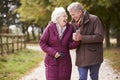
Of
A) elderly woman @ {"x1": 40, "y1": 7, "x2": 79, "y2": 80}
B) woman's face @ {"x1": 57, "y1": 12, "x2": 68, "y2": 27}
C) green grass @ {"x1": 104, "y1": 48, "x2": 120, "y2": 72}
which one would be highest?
woman's face @ {"x1": 57, "y1": 12, "x2": 68, "y2": 27}

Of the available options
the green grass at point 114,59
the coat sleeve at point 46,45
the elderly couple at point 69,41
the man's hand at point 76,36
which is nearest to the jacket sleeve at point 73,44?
the elderly couple at point 69,41

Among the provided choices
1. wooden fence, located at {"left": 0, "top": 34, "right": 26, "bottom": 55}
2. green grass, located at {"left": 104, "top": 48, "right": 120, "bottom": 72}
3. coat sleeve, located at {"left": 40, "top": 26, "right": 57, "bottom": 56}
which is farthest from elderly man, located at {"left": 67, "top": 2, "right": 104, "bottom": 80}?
wooden fence, located at {"left": 0, "top": 34, "right": 26, "bottom": 55}

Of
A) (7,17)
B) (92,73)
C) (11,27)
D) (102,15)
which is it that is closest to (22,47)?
(102,15)

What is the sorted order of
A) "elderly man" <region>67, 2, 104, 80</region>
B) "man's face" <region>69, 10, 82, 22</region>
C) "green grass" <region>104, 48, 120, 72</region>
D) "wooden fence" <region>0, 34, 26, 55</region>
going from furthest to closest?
"wooden fence" <region>0, 34, 26, 55</region> → "green grass" <region>104, 48, 120, 72</region> → "elderly man" <region>67, 2, 104, 80</region> → "man's face" <region>69, 10, 82, 22</region>

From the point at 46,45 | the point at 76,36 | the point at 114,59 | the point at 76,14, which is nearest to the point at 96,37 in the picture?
the point at 76,36

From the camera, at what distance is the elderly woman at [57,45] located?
261 inches

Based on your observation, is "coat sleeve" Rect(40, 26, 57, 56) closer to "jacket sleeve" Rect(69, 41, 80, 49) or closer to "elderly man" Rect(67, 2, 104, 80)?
"jacket sleeve" Rect(69, 41, 80, 49)

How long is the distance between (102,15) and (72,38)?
22970mm

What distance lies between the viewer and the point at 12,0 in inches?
2128

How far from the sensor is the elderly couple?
6641 millimetres

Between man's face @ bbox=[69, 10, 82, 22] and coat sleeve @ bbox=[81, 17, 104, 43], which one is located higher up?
man's face @ bbox=[69, 10, 82, 22]

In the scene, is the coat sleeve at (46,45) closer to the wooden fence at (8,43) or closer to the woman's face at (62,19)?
the woman's face at (62,19)

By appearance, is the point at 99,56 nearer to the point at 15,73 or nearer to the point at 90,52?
the point at 90,52

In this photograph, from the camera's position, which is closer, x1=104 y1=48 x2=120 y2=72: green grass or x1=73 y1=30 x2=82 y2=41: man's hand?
x1=73 y1=30 x2=82 y2=41: man's hand
